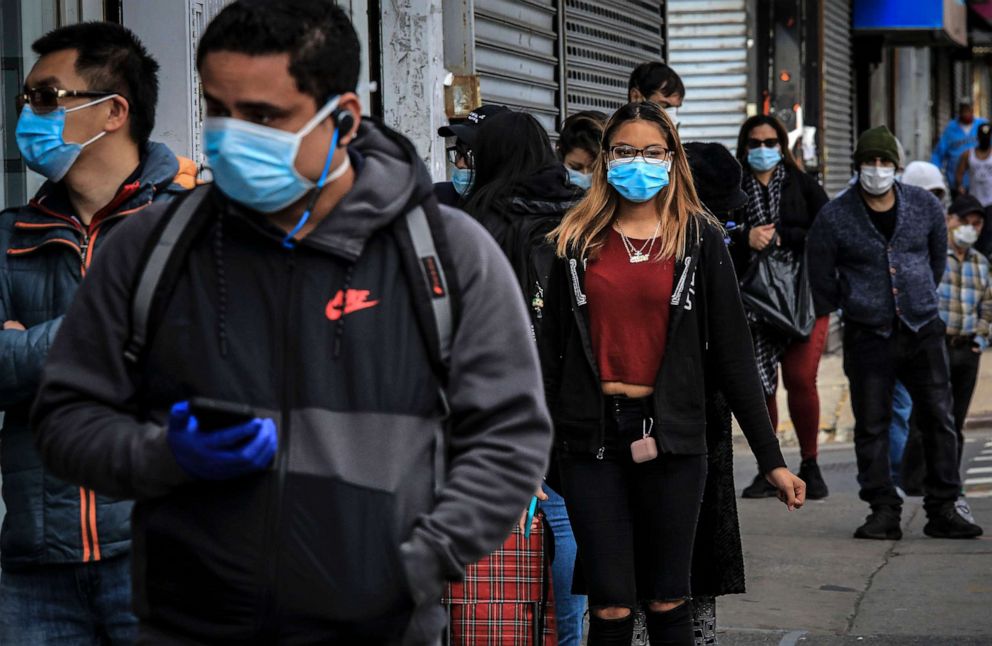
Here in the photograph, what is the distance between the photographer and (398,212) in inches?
107

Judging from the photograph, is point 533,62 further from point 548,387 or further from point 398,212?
point 398,212

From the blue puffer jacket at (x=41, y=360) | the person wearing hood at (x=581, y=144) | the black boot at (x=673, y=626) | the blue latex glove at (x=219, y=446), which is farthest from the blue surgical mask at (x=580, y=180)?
the blue latex glove at (x=219, y=446)

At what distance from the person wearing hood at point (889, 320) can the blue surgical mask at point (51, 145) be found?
18.2 feet

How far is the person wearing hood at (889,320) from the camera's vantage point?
8.63 meters

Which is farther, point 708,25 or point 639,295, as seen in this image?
point 708,25

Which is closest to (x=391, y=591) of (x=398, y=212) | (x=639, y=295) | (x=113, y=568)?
(x=398, y=212)

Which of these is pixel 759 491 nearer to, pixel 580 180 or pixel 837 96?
pixel 580 180

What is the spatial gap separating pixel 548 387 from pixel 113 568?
187cm

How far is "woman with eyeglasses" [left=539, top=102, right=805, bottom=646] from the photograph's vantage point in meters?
5.04

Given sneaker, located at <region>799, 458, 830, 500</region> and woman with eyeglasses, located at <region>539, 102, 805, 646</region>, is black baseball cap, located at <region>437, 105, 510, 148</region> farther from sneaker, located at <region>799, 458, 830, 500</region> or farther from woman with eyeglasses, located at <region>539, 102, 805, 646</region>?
sneaker, located at <region>799, 458, 830, 500</region>

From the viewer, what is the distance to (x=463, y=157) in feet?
20.7

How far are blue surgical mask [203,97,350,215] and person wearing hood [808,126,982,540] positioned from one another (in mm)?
6299

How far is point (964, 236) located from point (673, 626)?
5.69 metres

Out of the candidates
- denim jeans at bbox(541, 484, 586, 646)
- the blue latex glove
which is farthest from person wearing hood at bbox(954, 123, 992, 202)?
the blue latex glove
